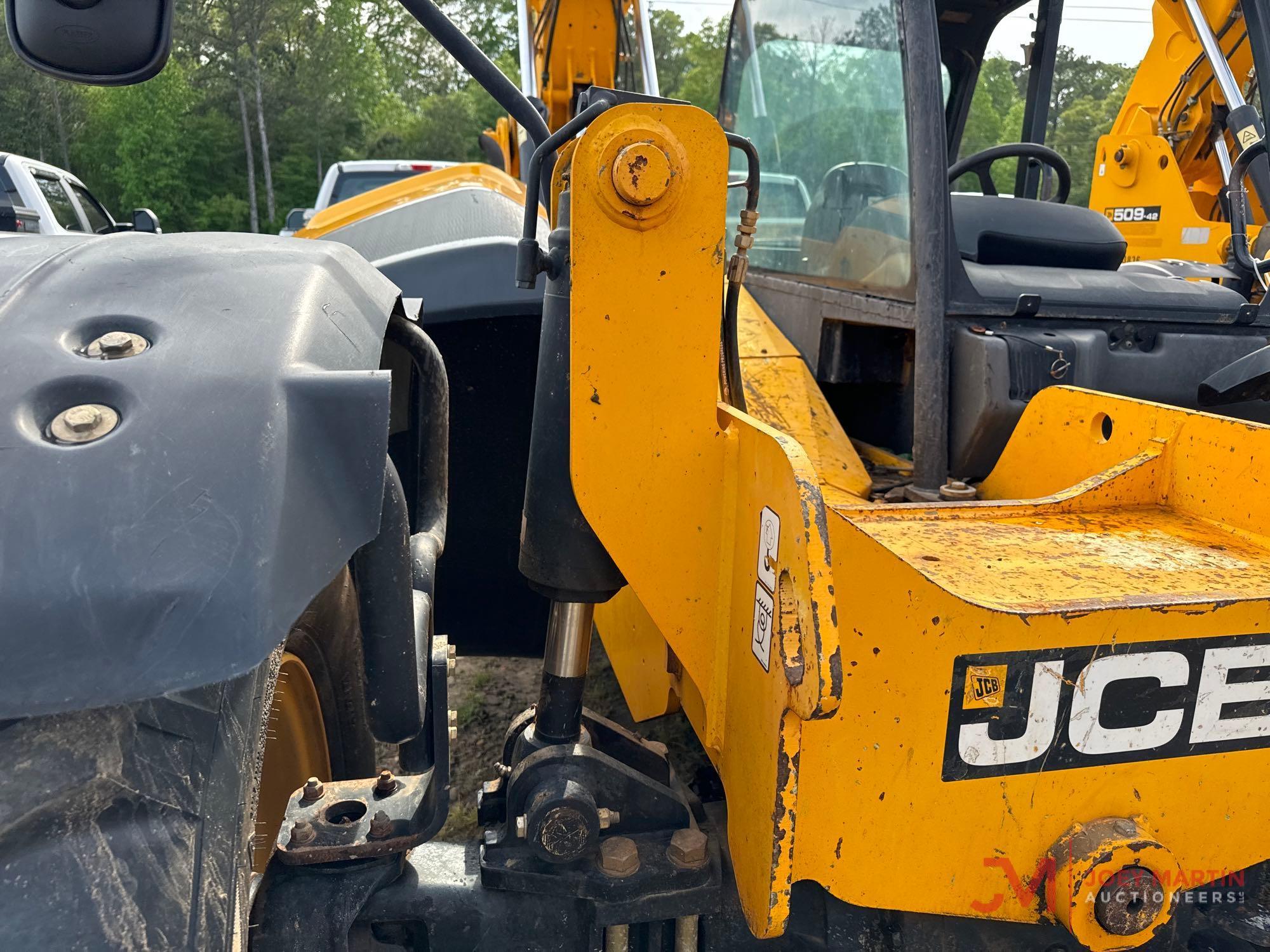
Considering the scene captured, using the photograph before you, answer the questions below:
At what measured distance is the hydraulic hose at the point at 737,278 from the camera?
5.24 feet

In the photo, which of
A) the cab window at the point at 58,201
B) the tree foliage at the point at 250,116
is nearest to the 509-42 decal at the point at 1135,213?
the cab window at the point at 58,201

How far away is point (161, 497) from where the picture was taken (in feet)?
2.42

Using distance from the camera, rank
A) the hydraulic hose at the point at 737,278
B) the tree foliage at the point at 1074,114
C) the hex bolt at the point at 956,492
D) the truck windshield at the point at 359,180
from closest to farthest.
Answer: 1. the hydraulic hose at the point at 737,278
2. the hex bolt at the point at 956,492
3. the truck windshield at the point at 359,180
4. the tree foliage at the point at 1074,114

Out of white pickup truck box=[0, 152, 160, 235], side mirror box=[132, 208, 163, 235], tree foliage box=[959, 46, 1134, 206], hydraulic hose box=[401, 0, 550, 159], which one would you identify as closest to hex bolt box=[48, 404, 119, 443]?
hydraulic hose box=[401, 0, 550, 159]

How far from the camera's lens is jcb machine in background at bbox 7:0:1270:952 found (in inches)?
29.2

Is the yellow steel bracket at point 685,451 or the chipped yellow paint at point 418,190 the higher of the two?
the chipped yellow paint at point 418,190

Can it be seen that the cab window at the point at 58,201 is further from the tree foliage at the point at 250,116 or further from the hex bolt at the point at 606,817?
the tree foliage at the point at 250,116

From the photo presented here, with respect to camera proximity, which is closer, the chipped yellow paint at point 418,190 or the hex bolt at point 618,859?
the hex bolt at point 618,859

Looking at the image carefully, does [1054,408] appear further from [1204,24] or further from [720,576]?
[1204,24]

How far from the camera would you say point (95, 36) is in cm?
107

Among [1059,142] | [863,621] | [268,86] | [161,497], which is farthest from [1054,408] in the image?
[1059,142]

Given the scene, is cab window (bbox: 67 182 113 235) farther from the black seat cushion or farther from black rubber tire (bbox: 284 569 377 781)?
black rubber tire (bbox: 284 569 377 781)

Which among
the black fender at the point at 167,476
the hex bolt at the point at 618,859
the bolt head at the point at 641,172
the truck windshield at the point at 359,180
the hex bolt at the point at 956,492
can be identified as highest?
the truck windshield at the point at 359,180

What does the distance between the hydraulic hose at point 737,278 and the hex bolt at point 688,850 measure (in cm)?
67
